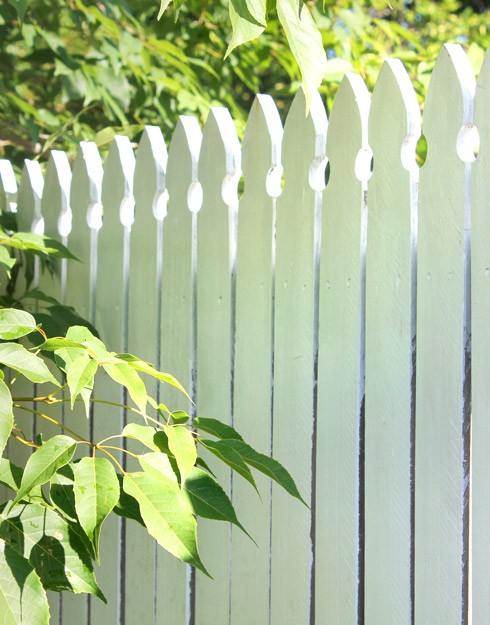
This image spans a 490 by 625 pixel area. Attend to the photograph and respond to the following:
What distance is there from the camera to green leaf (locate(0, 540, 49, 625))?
1.14 meters

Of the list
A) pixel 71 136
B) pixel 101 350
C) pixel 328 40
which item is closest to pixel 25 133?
pixel 71 136

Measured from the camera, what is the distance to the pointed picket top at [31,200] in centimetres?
254

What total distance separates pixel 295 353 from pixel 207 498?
56 cm

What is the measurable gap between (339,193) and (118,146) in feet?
2.69

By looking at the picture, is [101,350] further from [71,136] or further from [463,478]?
[71,136]

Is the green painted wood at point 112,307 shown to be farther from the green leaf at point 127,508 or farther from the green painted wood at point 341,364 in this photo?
the green leaf at point 127,508

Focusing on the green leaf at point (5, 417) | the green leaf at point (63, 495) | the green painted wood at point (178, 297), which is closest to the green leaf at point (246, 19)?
the green leaf at point (5, 417)

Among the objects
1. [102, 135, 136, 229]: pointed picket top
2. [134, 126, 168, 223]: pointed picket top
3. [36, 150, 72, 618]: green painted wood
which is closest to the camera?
[134, 126, 168, 223]: pointed picket top

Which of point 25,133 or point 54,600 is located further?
point 25,133

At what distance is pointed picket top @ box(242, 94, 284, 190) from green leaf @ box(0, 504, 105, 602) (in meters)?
0.86

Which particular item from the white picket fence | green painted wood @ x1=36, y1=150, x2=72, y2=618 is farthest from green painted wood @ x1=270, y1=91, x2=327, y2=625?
green painted wood @ x1=36, y1=150, x2=72, y2=618

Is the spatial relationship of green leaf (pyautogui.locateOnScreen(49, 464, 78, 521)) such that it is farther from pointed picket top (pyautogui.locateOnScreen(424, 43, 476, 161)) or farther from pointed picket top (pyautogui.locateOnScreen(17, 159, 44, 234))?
pointed picket top (pyautogui.locateOnScreen(17, 159, 44, 234))

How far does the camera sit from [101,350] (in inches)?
49.3

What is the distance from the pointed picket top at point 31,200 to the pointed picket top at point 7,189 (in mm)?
85
